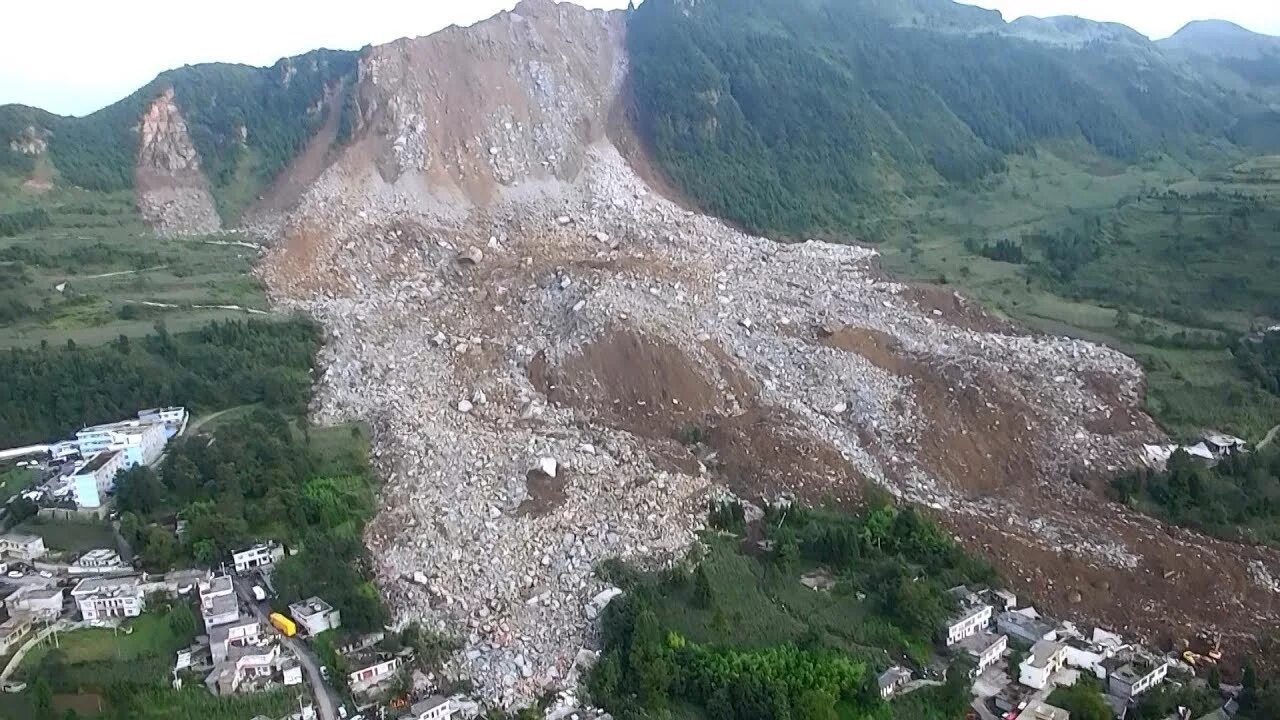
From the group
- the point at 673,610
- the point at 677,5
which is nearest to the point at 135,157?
the point at 677,5

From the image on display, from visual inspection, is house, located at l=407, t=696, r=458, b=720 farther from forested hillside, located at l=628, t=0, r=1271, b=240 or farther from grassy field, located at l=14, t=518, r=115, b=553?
forested hillside, located at l=628, t=0, r=1271, b=240

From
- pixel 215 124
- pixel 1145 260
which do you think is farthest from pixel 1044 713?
pixel 215 124

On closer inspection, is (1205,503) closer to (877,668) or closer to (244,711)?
(877,668)

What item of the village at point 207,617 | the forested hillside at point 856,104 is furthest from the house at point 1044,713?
the forested hillside at point 856,104

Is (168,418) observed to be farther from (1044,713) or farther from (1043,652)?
(1044,713)

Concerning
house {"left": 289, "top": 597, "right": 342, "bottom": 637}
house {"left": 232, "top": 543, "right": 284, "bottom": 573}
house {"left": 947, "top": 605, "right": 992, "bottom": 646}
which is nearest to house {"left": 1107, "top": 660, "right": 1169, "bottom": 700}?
house {"left": 947, "top": 605, "right": 992, "bottom": 646}
